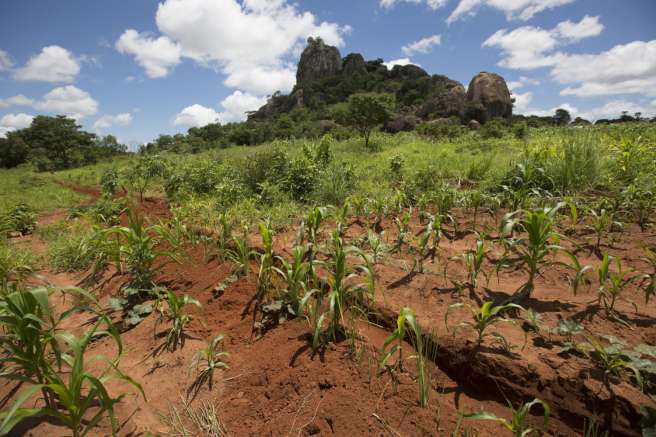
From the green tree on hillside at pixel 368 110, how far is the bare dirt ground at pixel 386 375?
1220 cm

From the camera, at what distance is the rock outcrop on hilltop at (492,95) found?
116 feet

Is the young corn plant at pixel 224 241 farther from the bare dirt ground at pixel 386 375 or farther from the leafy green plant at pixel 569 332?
the leafy green plant at pixel 569 332

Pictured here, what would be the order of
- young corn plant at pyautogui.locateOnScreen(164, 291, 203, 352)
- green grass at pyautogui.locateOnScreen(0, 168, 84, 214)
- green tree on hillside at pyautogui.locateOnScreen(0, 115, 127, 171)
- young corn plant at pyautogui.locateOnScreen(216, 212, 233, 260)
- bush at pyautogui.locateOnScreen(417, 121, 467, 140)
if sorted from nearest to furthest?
1. young corn plant at pyautogui.locateOnScreen(164, 291, 203, 352)
2. young corn plant at pyautogui.locateOnScreen(216, 212, 233, 260)
3. green grass at pyautogui.locateOnScreen(0, 168, 84, 214)
4. bush at pyautogui.locateOnScreen(417, 121, 467, 140)
5. green tree on hillside at pyautogui.locateOnScreen(0, 115, 127, 171)

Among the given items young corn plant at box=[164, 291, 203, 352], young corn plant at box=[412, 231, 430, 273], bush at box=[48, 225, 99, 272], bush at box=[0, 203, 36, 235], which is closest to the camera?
young corn plant at box=[164, 291, 203, 352]

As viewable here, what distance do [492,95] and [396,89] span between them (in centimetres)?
2068

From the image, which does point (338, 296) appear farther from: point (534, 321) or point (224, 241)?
point (224, 241)

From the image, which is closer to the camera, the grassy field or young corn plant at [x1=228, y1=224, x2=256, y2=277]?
the grassy field

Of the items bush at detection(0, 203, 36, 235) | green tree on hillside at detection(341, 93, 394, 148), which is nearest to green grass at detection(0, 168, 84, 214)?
bush at detection(0, 203, 36, 235)

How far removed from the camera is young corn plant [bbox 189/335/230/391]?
1999 mm

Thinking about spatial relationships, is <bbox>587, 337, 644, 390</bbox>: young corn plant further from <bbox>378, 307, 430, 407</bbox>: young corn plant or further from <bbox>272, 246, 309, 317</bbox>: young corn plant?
<bbox>272, 246, 309, 317</bbox>: young corn plant

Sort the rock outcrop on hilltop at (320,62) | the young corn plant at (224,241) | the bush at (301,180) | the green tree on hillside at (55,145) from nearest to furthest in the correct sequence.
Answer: the young corn plant at (224,241) → the bush at (301,180) → the green tree on hillside at (55,145) → the rock outcrop on hilltop at (320,62)

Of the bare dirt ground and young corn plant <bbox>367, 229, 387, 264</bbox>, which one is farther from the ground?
young corn plant <bbox>367, 229, 387, 264</bbox>

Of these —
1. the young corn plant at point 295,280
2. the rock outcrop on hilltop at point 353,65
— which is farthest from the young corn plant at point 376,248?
the rock outcrop on hilltop at point 353,65

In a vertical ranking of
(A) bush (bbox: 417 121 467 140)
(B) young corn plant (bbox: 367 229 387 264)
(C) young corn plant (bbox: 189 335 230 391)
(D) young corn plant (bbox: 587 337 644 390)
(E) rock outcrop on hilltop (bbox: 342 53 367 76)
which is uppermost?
(E) rock outcrop on hilltop (bbox: 342 53 367 76)
